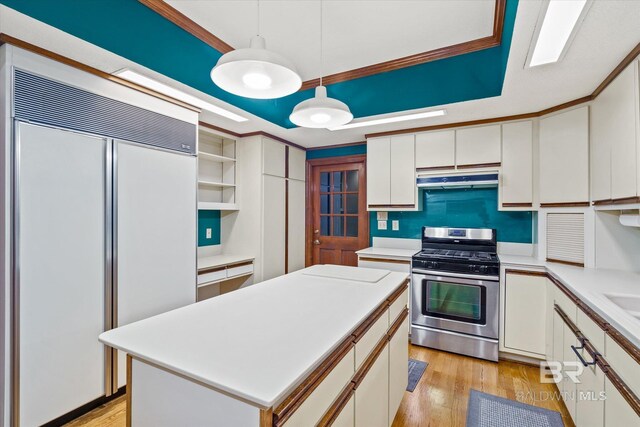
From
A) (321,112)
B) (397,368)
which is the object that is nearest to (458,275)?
(397,368)

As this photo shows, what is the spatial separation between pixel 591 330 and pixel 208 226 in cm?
357

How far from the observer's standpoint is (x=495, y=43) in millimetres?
2162

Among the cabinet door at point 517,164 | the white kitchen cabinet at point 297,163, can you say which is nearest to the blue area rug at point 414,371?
the cabinet door at point 517,164

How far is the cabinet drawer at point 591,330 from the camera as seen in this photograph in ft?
4.95

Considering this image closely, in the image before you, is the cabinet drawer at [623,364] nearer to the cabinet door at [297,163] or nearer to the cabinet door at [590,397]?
the cabinet door at [590,397]

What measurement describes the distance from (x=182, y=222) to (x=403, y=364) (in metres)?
2.13

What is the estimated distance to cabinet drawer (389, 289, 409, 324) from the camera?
6.16 feet

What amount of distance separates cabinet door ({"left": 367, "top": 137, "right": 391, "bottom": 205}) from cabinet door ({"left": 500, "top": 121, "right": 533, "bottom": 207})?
120 cm

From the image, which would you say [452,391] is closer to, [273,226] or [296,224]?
[273,226]

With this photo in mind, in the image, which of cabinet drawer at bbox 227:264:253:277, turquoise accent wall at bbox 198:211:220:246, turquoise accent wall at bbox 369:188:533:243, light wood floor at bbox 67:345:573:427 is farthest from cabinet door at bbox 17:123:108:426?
turquoise accent wall at bbox 369:188:533:243

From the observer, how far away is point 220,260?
3.35 meters

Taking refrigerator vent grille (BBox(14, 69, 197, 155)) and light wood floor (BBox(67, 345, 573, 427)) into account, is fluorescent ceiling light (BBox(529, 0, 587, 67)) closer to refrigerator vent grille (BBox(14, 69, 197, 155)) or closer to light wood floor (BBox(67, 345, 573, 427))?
light wood floor (BBox(67, 345, 573, 427))

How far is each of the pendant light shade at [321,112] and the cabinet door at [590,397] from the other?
186 centimetres

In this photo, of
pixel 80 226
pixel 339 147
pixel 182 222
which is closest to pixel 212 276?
pixel 182 222
